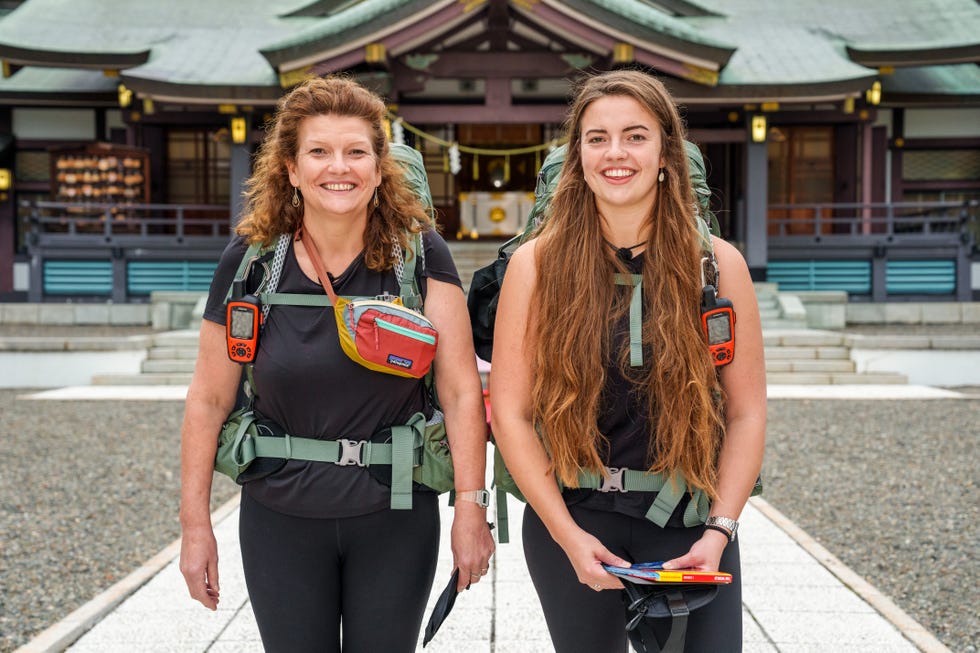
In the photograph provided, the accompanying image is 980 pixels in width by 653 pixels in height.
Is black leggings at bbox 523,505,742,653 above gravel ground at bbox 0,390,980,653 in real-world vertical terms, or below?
above

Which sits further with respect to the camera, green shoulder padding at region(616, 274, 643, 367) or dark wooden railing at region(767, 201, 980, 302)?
dark wooden railing at region(767, 201, 980, 302)

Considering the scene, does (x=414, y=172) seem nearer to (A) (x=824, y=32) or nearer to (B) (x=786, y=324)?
(B) (x=786, y=324)

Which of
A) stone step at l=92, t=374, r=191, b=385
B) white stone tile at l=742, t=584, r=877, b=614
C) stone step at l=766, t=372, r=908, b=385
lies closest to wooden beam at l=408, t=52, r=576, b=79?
stone step at l=766, t=372, r=908, b=385

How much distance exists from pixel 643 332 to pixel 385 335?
21.5 inches

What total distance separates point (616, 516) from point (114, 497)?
474 cm

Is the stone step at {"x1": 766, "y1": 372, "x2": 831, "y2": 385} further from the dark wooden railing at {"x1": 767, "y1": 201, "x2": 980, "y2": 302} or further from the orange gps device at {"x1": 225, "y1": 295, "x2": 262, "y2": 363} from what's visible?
the orange gps device at {"x1": 225, "y1": 295, "x2": 262, "y2": 363}

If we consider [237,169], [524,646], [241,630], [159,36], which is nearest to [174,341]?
[237,169]

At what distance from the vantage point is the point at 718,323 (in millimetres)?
1817

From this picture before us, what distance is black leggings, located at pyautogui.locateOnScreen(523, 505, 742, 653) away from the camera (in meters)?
1.84

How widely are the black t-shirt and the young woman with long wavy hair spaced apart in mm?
281

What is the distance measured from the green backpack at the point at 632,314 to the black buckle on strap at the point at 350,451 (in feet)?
1.08

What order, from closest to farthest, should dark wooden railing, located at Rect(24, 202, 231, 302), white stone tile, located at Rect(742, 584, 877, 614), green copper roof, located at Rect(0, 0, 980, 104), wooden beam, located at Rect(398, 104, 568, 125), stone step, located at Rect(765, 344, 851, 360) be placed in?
1. white stone tile, located at Rect(742, 584, 877, 614)
2. stone step, located at Rect(765, 344, 851, 360)
3. green copper roof, located at Rect(0, 0, 980, 104)
4. wooden beam, located at Rect(398, 104, 568, 125)
5. dark wooden railing, located at Rect(24, 202, 231, 302)

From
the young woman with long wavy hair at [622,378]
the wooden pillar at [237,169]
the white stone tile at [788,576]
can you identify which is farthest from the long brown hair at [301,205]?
the wooden pillar at [237,169]

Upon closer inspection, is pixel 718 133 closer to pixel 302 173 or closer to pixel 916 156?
pixel 916 156
